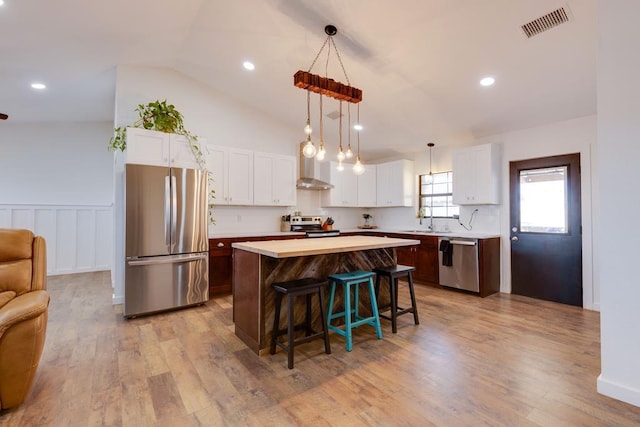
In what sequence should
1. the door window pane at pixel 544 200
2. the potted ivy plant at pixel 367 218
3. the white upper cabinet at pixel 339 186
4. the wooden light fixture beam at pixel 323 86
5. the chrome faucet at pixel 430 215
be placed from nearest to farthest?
the wooden light fixture beam at pixel 323 86
the door window pane at pixel 544 200
the chrome faucet at pixel 430 215
the white upper cabinet at pixel 339 186
the potted ivy plant at pixel 367 218

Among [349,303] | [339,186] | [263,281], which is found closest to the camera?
[263,281]

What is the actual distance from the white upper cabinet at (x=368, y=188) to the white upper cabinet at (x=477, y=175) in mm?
1761

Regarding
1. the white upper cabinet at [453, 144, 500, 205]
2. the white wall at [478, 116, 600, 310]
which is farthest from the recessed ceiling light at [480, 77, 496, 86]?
the white wall at [478, 116, 600, 310]

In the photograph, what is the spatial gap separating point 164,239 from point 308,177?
9.37ft

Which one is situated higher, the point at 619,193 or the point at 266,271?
the point at 619,193

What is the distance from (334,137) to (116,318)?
4.56 meters

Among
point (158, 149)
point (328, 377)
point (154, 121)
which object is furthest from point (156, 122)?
point (328, 377)

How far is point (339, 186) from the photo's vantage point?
20.4 feet

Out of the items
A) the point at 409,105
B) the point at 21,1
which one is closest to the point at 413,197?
the point at 409,105

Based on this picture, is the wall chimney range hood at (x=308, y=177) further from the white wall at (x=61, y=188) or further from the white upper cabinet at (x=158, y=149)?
the white wall at (x=61, y=188)

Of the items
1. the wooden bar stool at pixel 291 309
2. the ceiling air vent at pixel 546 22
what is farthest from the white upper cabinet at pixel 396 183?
the wooden bar stool at pixel 291 309

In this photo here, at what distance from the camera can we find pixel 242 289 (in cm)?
290

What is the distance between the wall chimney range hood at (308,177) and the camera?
566cm

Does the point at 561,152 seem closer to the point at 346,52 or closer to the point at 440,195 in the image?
the point at 440,195
